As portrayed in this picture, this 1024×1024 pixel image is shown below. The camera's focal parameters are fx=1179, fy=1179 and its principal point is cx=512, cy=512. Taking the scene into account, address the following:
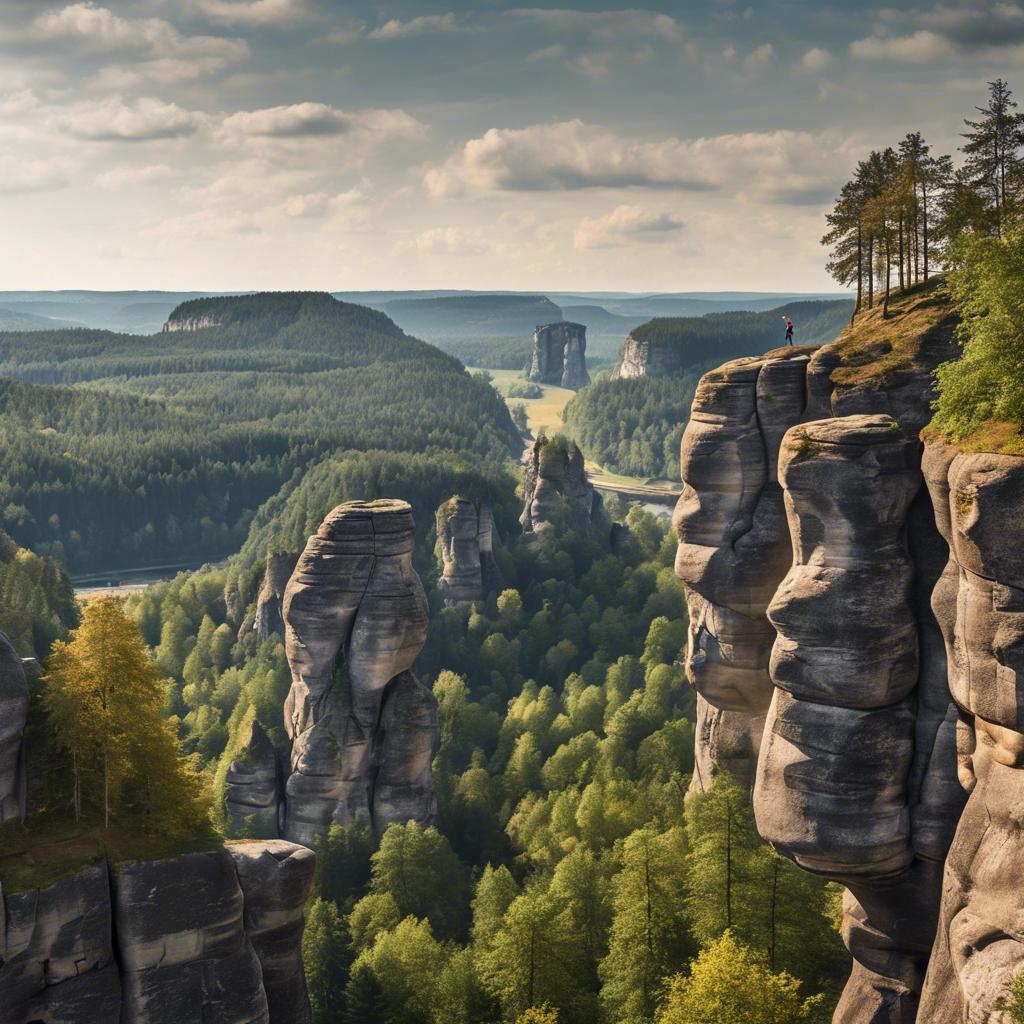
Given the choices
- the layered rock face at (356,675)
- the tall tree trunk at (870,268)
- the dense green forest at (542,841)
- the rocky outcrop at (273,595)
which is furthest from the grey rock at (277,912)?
the rocky outcrop at (273,595)

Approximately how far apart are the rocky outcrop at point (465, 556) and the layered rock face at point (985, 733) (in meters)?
88.5

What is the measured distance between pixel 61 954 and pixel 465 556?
87.9m

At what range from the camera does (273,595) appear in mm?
105188

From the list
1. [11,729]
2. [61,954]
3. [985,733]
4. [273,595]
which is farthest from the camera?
[273,595]

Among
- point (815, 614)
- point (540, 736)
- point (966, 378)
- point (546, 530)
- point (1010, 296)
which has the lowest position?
point (540, 736)

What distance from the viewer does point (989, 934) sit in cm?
2995

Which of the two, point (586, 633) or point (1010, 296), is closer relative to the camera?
point (1010, 296)

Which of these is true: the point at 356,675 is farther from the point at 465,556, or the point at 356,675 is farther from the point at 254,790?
the point at 465,556

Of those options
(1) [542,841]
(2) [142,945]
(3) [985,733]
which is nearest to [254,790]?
(1) [542,841]

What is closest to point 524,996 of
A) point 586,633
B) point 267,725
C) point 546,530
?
Result: point 267,725

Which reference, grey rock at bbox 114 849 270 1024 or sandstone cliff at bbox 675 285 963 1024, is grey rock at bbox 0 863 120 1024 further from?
sandstone cliff at bbox 675 285 963 1024

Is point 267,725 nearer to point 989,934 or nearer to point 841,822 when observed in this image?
point 841,822

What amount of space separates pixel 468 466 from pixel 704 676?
121m

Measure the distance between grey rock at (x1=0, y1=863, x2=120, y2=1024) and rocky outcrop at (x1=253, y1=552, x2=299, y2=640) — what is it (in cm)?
6797
